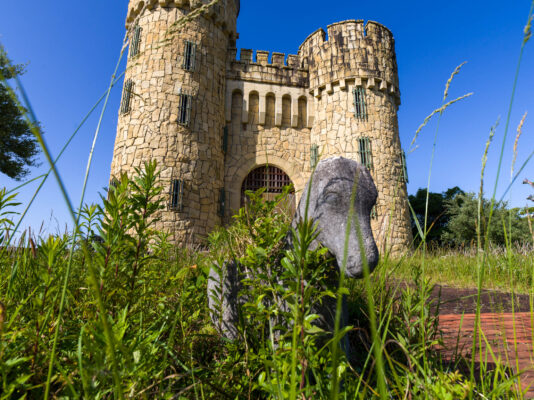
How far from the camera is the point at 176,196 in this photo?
8953 mm

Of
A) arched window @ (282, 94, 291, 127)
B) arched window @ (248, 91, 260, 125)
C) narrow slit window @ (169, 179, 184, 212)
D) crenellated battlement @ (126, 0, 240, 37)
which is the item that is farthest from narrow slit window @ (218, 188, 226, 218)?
crenellated battlement @ (126, 0, 240, 37)

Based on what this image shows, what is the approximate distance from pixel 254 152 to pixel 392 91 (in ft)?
19.8

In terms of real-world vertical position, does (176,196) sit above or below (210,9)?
below

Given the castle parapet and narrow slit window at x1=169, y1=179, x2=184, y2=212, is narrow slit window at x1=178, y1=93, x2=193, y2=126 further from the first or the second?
the castle parapet

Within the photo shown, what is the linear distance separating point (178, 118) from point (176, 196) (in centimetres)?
266

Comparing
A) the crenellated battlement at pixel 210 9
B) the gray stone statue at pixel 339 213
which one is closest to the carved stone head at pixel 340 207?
the gray stone statue at pixel 339 213

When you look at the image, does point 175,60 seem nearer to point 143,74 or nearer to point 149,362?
point 143,74

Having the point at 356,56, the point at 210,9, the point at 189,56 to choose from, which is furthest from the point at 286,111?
the point at 210,9

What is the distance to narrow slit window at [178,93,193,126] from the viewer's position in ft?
30.9

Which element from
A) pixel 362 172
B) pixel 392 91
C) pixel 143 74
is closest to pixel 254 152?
pixel 143 74

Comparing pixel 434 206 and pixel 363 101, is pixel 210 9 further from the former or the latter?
pixel 434 206

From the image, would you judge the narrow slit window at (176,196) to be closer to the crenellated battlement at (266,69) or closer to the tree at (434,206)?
the crenellated battlement at (266,69)

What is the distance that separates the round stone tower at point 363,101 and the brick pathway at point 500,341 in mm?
8026

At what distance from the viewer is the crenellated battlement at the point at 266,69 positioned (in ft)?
37.1
